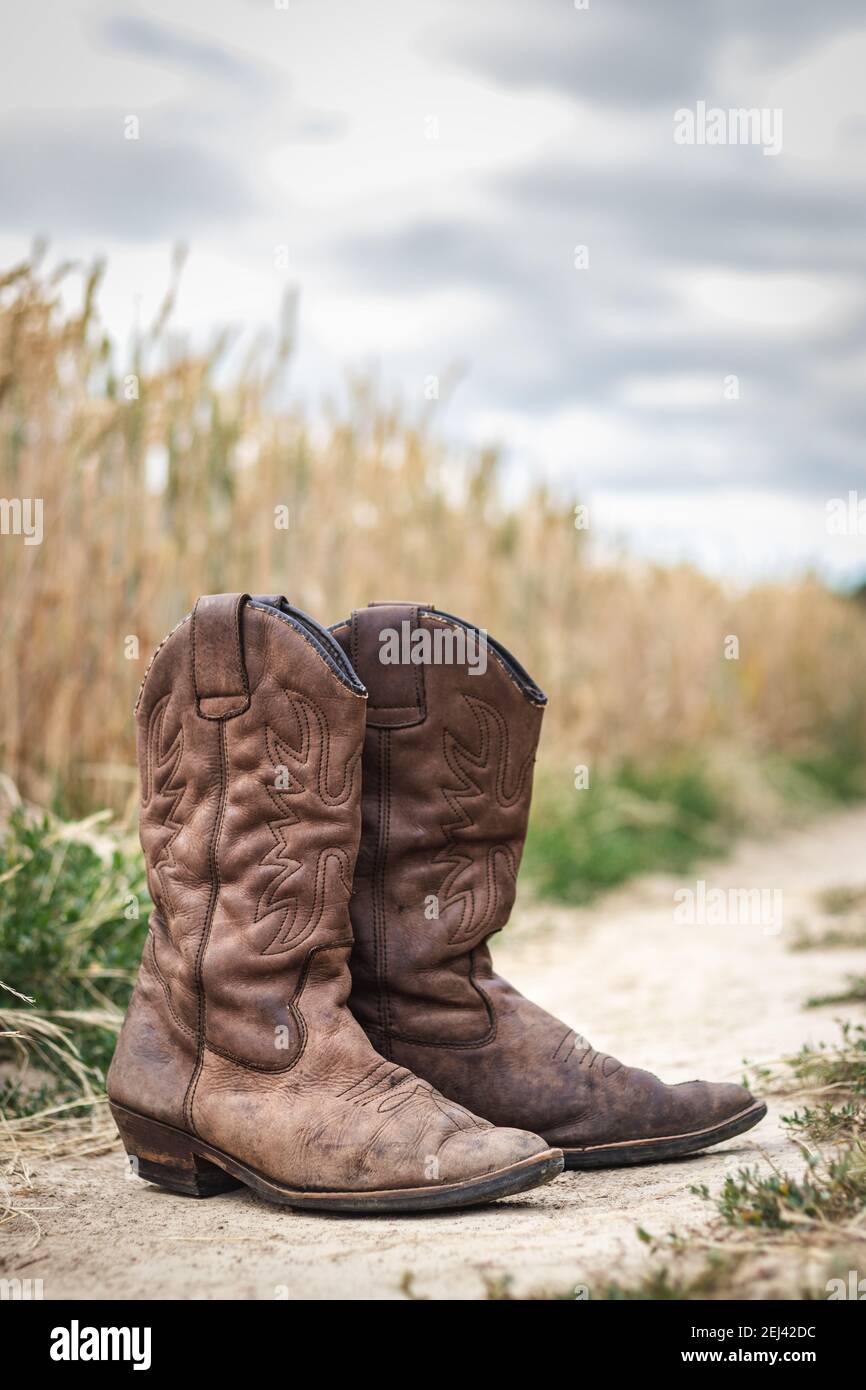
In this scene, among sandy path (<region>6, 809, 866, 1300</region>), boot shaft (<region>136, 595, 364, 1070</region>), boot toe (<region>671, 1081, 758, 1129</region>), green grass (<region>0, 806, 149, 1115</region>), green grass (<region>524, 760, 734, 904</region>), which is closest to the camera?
sandy path (<region>6, 809, 866, 1300</region>)

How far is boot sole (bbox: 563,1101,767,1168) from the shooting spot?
6.70 feet

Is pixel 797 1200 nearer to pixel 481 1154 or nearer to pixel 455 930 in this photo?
pixel 481 1154

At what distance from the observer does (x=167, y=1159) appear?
1.94 m

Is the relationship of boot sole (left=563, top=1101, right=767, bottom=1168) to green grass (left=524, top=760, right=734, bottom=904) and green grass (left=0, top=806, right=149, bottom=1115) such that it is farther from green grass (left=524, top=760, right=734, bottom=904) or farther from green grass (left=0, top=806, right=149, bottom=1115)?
green grass (left=524, top=760, right=734, bottom=904)

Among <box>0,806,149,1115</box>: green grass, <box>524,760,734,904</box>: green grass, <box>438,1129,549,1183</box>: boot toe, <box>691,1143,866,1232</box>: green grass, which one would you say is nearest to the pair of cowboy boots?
<box>438,1129,549,1183</box>: boot toe

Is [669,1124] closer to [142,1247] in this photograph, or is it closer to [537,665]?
[142,1247]

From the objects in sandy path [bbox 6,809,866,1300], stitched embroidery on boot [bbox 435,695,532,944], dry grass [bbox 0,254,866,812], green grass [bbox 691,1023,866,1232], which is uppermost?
dry grass [bbox 0,254,866,812]

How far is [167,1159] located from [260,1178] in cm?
18

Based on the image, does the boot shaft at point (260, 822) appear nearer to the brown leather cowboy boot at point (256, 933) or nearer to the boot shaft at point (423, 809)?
the brown leather cowboy boot at point (256, 933)

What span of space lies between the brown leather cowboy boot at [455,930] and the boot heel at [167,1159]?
0.33m

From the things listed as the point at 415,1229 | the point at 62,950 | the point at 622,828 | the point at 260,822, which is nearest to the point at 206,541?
the point at 62,950

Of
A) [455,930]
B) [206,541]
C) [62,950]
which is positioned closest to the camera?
[455,930]

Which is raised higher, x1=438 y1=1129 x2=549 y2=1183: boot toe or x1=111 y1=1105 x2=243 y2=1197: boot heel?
x1=438 y1=1129 x2=549 y2=1183: boot toe

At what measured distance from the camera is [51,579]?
3387 millimetres
